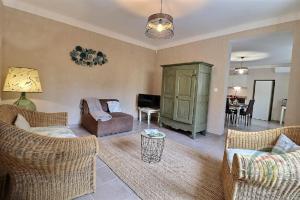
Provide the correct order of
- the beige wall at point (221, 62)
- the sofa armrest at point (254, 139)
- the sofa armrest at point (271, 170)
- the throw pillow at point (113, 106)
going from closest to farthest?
the sofa armrest at point (271, 170), the sofa armrest at point (254, 139), the beige wall at point (221, 62), the throw pillow at point (113, 106)

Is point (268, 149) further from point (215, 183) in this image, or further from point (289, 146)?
point (215, 183)

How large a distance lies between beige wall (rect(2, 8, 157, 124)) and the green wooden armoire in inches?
56.9

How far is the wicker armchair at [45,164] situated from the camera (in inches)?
48.8

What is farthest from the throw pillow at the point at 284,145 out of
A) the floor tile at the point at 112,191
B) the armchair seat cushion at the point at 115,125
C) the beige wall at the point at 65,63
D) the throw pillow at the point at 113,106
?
the beige wall at the point at 65,63

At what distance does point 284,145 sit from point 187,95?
8.01 ft

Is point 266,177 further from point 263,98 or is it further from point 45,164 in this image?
point 263,98

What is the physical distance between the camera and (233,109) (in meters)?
5.91

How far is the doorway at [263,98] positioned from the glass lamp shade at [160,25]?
672cm

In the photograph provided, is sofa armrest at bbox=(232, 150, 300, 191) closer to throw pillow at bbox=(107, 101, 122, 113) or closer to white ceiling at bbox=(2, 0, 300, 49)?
white ceiling at bbox=(2, 0, 300, 49)

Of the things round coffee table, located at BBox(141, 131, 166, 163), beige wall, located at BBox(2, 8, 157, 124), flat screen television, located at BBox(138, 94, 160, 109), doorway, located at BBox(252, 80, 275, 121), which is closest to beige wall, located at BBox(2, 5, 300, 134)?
beige wall, located at BBox(2, 8, 157, 124)

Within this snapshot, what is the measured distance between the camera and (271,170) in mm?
1142

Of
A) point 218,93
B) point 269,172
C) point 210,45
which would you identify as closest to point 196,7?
point 210,45

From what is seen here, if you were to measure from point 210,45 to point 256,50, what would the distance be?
2168 millimetres

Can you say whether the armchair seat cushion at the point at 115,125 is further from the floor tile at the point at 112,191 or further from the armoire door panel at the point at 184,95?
the floor tile at the point at 112,191
